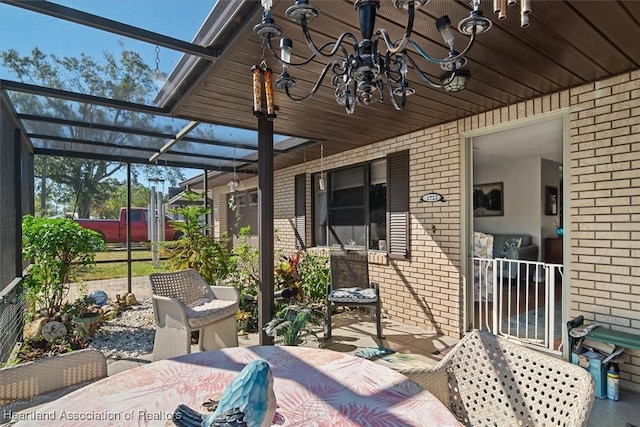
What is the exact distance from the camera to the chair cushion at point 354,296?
3691 mm

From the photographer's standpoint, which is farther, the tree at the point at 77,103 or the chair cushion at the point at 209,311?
the chair cushion at the point at 209,311

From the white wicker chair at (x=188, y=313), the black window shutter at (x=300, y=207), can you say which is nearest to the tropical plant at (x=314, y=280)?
the black window shutter at (x=300, y=207)

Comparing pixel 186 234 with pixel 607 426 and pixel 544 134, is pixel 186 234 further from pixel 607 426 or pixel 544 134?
pixel 544 134

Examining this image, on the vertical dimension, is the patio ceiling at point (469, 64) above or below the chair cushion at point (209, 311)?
above

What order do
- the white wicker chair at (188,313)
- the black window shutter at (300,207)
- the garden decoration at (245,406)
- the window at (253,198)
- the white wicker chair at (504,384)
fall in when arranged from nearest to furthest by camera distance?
the garden decoration at (245,406) → the white wicker chair at (504,384) → the white wicker chair at (188,313) → the black window shutter at (300,207) → the window at (253,198)

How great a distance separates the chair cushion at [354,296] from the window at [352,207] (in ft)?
3.47

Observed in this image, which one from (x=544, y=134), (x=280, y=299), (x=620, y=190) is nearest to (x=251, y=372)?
(x=620, y=190)

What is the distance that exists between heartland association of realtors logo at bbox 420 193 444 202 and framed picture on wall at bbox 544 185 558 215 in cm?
399

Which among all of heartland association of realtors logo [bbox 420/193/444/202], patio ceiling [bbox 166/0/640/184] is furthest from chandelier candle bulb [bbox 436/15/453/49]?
heartland association of realtors logo [bbox 420/193/444/202]

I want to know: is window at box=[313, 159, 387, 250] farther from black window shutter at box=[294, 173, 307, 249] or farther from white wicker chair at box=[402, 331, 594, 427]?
white wicker chair at box=[402, 331, 594, 427]

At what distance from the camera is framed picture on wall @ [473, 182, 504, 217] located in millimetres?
6965

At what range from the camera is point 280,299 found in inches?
178

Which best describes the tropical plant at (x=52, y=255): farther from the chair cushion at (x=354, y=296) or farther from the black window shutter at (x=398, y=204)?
the black window shutter at (x=398, y=204)

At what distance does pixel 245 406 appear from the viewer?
875 mm
